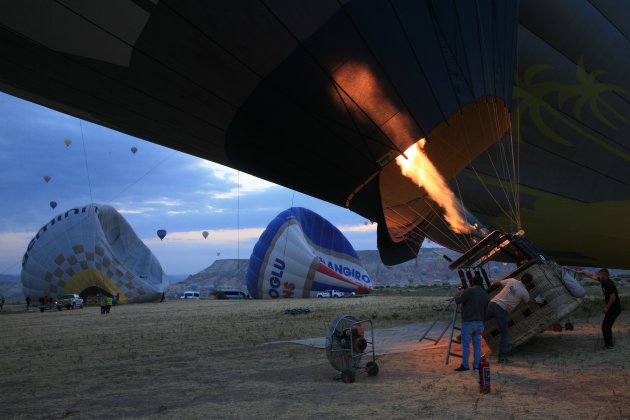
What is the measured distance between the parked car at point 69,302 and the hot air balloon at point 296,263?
13471 mm

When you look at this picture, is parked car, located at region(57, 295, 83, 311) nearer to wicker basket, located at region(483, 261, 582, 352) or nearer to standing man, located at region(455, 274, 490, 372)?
wicker basket, located at region(483, 261, 582, 352)

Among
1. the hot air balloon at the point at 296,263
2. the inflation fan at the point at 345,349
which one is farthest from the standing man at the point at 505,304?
the hot air balloon at the point at 296,263

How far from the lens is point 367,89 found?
8.79 m

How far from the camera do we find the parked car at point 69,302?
116ft

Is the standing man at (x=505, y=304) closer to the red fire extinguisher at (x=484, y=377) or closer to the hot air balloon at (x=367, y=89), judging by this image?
the red fire extinguisher at (x=484, y=377)

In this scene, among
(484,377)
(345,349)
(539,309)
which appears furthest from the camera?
(539,309)

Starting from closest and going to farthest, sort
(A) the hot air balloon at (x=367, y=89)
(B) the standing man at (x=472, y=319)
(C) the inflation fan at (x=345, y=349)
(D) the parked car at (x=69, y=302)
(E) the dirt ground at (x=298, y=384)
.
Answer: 1. (E) the dirt ground at (x=298, y=384)
2. (C) the inflation fan at (x=345, y=349)
3. (B) the standing man at (x=472, y=319)
4. (A) the hot air balloon at (x=367, y=89)
5. (D) the parked car at (x=69, y=302)

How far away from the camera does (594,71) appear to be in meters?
12.7

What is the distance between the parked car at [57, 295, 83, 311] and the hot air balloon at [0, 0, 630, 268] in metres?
30.4

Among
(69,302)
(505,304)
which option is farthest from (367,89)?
(69,302)

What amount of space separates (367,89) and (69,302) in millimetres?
34349

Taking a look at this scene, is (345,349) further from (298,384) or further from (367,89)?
(367,89)

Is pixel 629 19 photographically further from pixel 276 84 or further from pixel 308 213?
pixel 308 213

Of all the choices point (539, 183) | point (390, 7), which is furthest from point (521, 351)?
point (539, 183)
